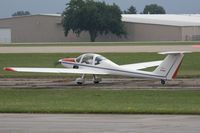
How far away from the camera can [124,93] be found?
69.1 ft

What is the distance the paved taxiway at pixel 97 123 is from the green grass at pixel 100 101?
906mm

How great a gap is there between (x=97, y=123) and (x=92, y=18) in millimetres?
101760

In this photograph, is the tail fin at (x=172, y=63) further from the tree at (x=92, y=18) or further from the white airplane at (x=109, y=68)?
the tree at (x=92, y=18)

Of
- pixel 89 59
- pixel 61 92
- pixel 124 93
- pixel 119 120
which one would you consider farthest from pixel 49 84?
pixel 119 120

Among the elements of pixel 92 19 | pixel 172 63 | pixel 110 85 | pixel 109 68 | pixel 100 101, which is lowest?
pixel 110 85

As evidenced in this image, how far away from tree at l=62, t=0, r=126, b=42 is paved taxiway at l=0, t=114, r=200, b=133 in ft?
300

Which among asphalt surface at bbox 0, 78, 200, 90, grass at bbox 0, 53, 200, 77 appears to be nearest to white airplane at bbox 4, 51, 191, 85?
asphalt surface at bbox 0, 78, 200, 90

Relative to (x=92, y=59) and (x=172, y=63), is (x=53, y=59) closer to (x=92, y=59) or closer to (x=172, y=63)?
(x=92, y=59)

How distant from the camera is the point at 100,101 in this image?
60.6 ft

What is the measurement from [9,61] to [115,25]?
63.3m

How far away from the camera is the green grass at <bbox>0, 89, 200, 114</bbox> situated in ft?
52.1

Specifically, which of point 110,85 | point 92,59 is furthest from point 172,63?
point 92,59

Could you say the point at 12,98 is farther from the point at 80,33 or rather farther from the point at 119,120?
the point at 80,33

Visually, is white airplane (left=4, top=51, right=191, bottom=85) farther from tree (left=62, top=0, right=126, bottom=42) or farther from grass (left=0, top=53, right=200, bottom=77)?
tree (left=62, top=0, right=126, bottom=42)
